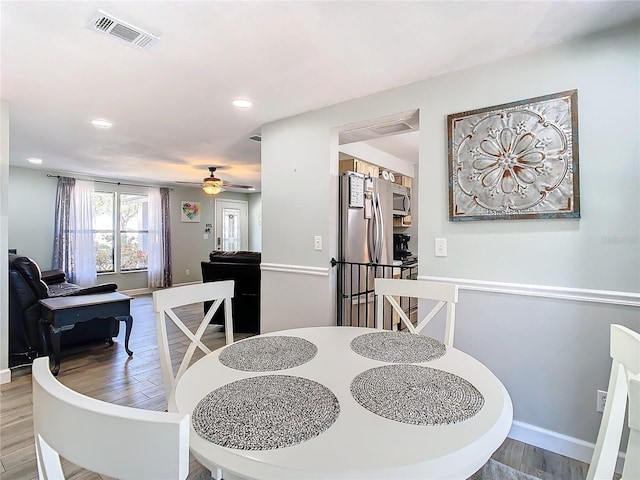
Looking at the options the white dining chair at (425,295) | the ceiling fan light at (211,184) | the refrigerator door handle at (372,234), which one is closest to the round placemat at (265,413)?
the white dining chair at (425,295)

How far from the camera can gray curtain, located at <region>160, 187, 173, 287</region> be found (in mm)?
7078

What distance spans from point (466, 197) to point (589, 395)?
123 cm

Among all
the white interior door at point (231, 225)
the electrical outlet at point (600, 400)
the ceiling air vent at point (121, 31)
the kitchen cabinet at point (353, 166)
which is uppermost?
the ceiling air vent at point (121, 31)

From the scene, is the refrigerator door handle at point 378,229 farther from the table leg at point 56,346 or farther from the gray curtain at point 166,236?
the gray curtain at point 166,236

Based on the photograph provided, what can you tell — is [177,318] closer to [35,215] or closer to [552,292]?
[552,292]

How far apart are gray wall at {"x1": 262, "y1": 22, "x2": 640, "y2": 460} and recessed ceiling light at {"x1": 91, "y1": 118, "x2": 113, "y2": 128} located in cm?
241

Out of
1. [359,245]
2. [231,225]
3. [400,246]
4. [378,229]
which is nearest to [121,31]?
[359,245]

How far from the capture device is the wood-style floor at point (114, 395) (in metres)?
1.75

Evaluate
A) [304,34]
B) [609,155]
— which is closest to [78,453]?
[304,34]

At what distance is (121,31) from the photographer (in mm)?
1717

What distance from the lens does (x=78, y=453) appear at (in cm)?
54

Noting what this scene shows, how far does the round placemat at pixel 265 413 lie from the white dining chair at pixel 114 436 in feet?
0.91

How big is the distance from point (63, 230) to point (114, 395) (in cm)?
445

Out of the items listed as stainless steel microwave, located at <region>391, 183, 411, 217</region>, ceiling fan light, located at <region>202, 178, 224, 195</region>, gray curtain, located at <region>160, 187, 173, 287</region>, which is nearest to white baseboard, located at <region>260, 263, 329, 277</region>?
stainless steel microwave, located at <region>391, 183, 411, 217</region>
